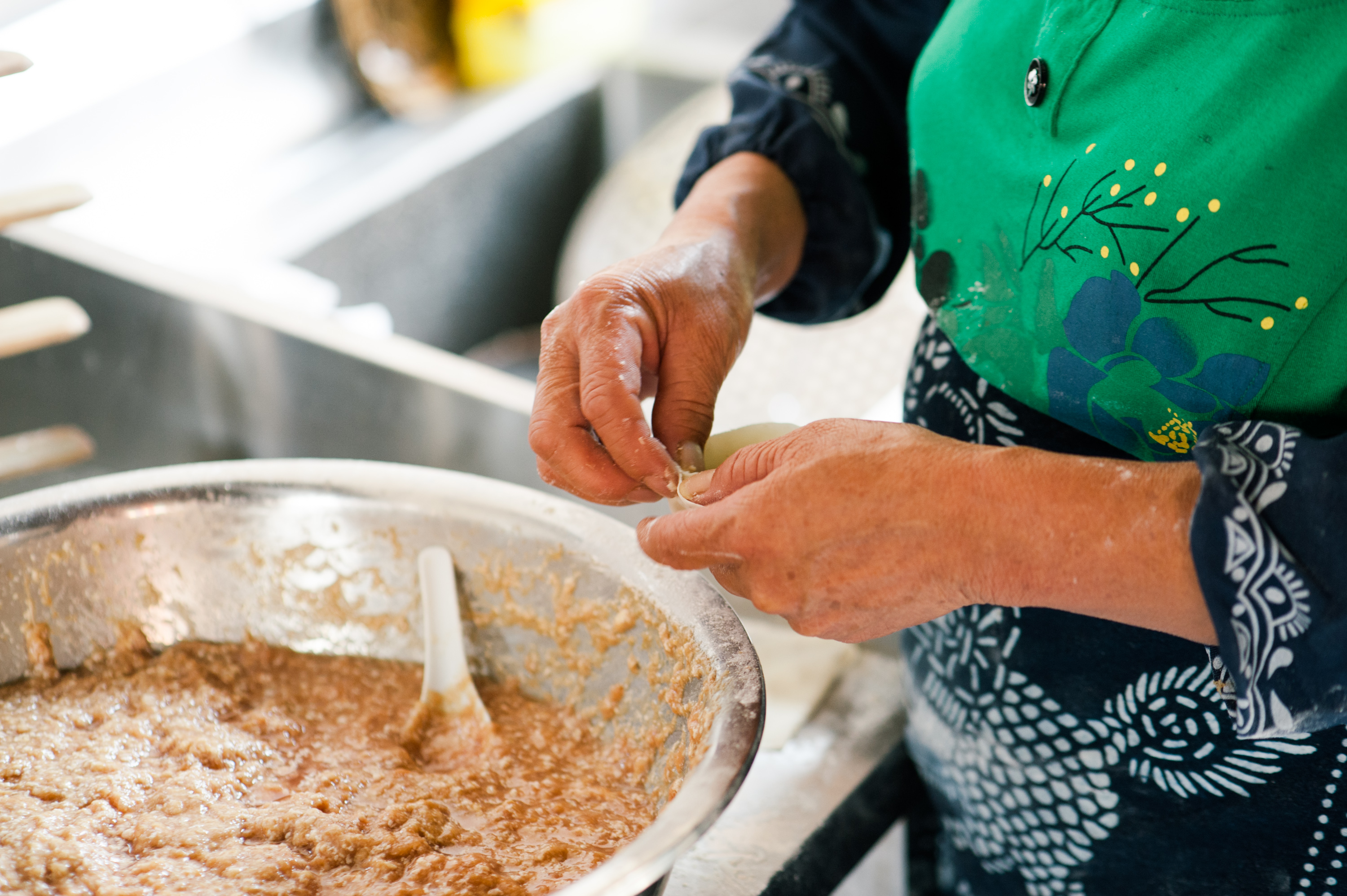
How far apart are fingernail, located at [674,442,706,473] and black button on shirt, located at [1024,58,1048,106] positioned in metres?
0.31

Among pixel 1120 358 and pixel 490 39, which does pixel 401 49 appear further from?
pixel 1120 358

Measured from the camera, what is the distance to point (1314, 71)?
1.82 feet

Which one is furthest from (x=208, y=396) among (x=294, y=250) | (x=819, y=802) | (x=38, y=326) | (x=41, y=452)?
(x=819, y=802)

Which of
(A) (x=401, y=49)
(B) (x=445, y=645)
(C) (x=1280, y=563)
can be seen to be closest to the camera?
(C) (x=1280, y=563)

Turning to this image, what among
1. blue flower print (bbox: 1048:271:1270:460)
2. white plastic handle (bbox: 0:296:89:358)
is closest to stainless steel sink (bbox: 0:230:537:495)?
white plastic handle (bbox: 0:296:89:358)

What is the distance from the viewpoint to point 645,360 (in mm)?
752

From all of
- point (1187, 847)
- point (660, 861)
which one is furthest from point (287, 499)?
A: point (1187, 847)

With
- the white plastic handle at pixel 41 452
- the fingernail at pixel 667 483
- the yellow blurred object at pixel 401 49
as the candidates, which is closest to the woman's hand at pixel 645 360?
the fingernail at pixel 667 483

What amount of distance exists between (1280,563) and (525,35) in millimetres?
1824

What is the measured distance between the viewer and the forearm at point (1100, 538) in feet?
1.75

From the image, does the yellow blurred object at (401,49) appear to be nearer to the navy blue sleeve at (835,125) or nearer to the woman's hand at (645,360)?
the navy blue sleeve at (835,125)

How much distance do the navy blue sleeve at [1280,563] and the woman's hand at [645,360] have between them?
0.32 metres

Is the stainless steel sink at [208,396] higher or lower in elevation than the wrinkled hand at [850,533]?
lower

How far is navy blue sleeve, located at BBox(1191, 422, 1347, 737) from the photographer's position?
1.67 ft
